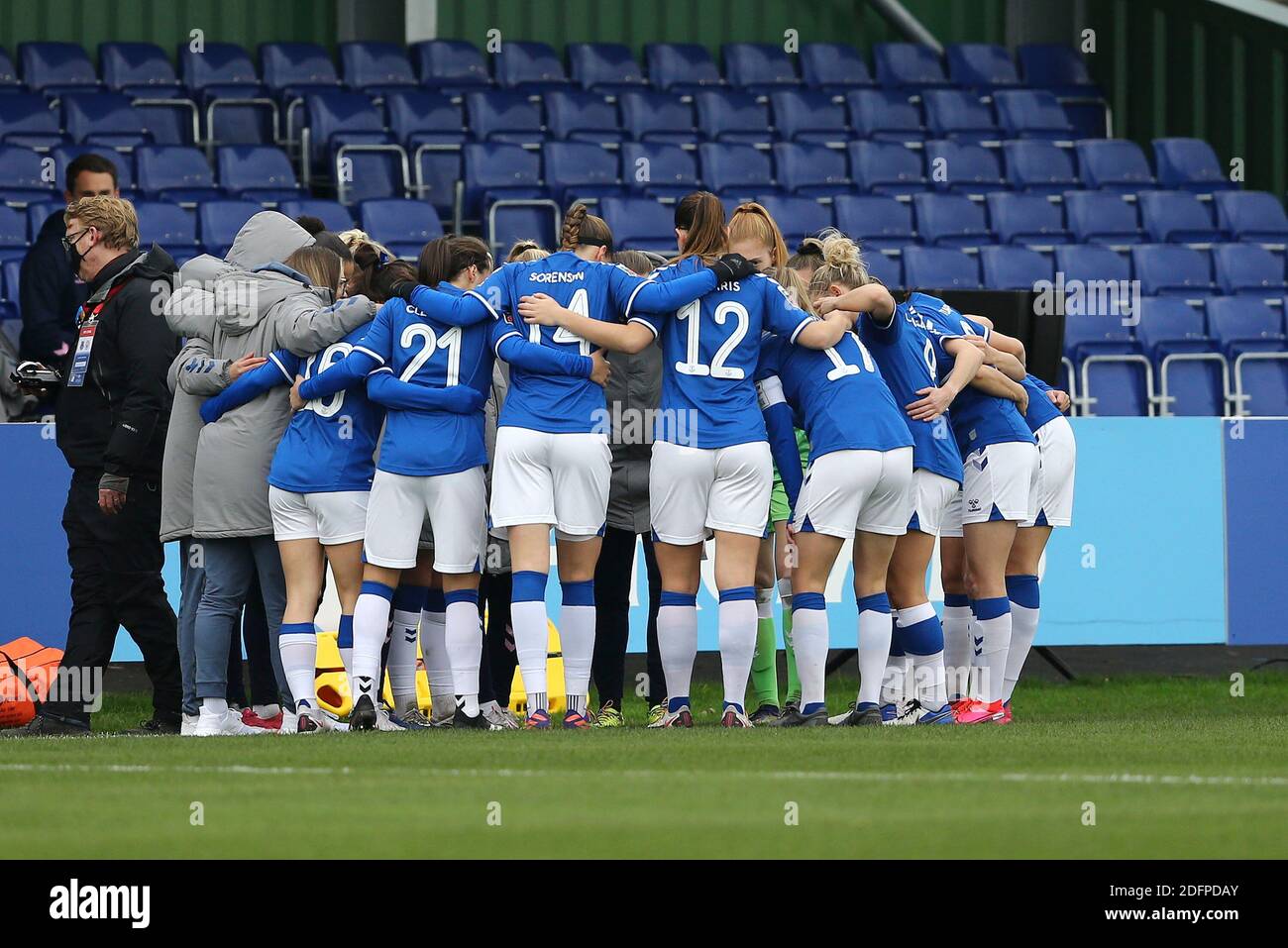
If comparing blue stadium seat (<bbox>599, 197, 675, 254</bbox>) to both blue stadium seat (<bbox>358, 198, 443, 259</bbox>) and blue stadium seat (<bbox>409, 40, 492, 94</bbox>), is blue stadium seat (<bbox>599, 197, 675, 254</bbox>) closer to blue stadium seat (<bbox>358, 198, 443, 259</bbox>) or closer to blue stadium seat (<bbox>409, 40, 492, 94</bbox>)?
blue stadium seat (<bbox>358, 198, 443, 259</bbox>)

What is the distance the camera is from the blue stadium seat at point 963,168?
17.8 m

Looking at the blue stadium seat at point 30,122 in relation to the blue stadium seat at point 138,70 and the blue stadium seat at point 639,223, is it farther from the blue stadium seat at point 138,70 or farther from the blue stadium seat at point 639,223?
the blue stadium seat at point 639,223

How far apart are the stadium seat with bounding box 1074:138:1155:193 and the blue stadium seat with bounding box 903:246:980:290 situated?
2634 millimetres

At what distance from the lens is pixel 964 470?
841 centimetres

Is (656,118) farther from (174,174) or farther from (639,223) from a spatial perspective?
(174,174)

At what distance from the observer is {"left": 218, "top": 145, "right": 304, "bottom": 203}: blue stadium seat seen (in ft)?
50.7

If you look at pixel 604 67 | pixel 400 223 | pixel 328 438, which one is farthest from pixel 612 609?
pixel 604 67

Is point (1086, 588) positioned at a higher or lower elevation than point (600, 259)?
lower

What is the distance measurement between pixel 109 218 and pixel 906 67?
12.4m

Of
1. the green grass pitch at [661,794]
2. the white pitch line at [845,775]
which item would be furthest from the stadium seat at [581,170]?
the white pitch line at [845,775]
